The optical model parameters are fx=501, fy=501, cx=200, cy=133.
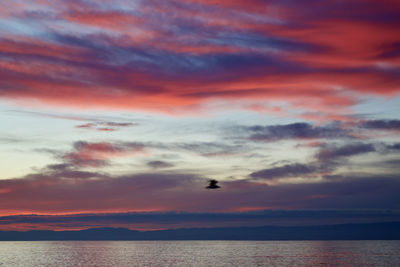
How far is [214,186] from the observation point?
257 ft

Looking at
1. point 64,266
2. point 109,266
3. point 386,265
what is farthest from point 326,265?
point 64,266

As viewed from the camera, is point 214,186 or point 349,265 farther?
point 349,265

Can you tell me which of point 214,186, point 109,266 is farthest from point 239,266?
point 214,186

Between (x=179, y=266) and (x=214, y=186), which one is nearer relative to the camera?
(x=214, y=186)

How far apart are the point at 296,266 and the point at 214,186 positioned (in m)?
123

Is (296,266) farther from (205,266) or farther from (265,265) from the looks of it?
(205,266)

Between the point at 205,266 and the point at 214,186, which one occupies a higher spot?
the point at 214,186

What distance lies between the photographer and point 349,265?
19512cm

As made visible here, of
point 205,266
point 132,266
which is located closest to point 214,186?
point 205,266

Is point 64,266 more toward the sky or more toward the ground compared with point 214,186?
more toward the ground

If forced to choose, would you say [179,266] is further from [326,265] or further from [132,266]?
[326,265]

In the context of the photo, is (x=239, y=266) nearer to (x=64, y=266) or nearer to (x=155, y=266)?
(x=155, y=266)

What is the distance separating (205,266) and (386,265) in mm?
70376

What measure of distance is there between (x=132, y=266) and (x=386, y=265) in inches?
3905
